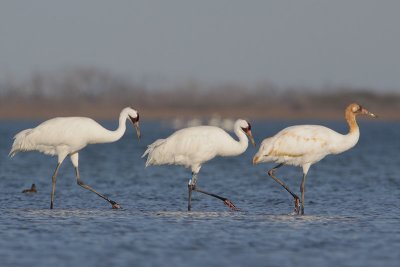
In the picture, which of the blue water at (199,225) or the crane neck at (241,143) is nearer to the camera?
the blue water at (199,225)

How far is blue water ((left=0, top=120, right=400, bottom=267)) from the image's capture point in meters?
11.5

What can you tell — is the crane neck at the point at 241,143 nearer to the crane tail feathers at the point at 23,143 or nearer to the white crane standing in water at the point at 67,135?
the white crane standing in water at the point at 67,135

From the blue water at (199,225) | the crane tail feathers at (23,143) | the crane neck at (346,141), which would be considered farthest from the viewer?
the crane tail feathers at (23,143)

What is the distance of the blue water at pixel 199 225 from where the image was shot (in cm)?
1149

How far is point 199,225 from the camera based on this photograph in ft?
47.4

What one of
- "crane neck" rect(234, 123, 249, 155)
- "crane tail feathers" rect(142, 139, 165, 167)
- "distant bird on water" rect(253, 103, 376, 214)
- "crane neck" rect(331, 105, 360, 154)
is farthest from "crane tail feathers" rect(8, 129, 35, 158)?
"crane neck" rect(331, 105, 360, 154)

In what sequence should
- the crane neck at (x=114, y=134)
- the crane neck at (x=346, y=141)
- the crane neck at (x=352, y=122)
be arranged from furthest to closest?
the crane neck at (x=114, y=134) → the crane neck at (x=352, y=122) → the crane neck at (x=346, y=141)

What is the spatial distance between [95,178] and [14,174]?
8.55 ft

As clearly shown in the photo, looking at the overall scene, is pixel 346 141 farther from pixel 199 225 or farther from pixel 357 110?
pixel 199 225

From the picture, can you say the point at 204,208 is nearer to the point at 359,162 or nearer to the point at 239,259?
the point at 239,259

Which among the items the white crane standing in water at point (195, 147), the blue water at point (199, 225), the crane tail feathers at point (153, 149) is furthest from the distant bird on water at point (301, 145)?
the crane tail feathers at point (153, 149)

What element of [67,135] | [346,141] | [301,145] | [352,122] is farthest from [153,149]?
[352,122]

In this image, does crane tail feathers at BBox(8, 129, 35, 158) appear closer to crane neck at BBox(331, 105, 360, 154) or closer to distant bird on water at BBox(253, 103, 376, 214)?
distant bird on water at BBox(253, 103, 376, 214)

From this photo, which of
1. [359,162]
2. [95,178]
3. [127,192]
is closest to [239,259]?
[127,192]
